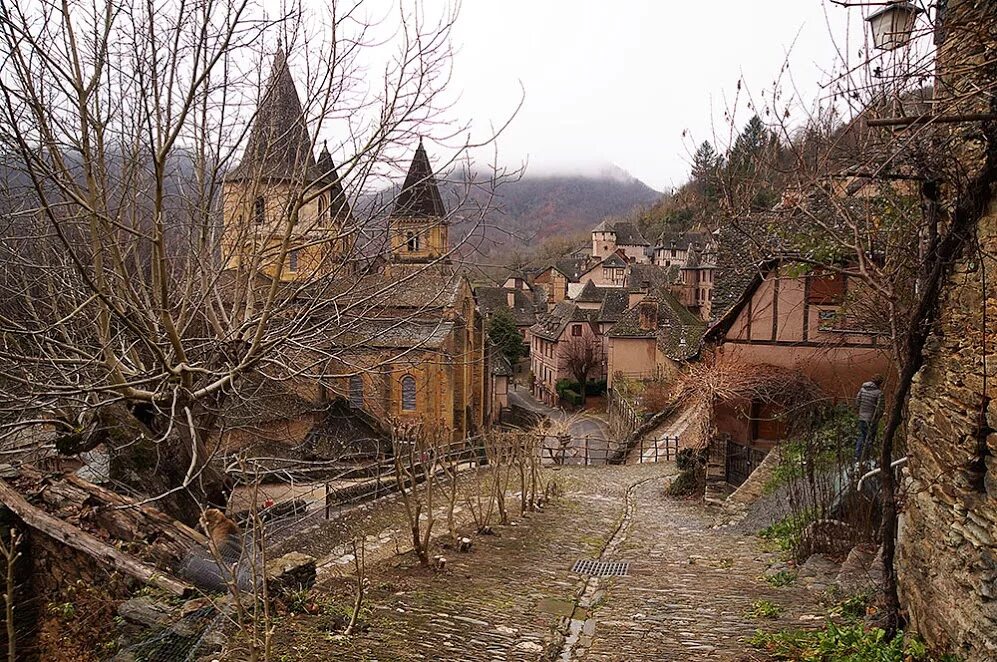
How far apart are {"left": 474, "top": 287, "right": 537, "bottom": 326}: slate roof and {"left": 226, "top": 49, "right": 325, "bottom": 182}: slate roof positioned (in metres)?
51.0

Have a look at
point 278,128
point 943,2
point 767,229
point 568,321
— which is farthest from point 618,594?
point 568,321

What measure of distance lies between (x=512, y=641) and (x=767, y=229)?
710cm

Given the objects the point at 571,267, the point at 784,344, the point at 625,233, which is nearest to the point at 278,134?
the point at 784,344

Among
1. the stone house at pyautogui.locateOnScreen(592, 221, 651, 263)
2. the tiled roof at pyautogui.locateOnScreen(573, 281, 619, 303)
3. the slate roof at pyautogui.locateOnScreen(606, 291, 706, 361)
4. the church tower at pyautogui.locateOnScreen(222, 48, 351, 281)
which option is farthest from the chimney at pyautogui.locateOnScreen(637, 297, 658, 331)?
the stone house at pyautogui.locateOnScreen(592, 221, 651, 263)

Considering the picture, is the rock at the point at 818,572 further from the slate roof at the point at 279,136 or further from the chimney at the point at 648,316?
the chimney at the point at 648,316

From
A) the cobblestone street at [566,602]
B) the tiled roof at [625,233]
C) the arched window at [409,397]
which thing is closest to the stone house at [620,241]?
the tiled roof at [625,233]

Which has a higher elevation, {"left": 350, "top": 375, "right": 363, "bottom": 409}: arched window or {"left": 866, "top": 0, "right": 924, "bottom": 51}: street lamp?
{"left": 866, "top": 0, "right": 924, "bottom": 51}: street lamp

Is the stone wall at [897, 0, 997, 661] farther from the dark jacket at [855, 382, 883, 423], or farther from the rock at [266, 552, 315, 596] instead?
the dark jacket at [855, 382, 883, 423]

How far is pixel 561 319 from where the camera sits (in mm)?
51906

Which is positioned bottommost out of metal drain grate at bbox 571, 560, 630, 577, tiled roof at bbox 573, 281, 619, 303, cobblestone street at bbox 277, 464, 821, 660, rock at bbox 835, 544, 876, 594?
metal drain grate at bbox 571, 560, 630, 577

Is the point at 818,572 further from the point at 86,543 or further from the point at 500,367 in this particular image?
the point at 500,367

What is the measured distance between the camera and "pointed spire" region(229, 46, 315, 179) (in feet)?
23.3

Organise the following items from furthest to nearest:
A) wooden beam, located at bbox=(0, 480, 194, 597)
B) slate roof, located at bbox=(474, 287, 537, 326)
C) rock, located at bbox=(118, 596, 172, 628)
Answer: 1. slate roof, located at bbox=(474, 287, 537, 326)
2. wooden beam, located at bbox=(0, 480, 194, 597)
3. rock, located at bbox=(118, 596, 172, 628)

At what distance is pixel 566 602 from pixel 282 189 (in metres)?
6.64
